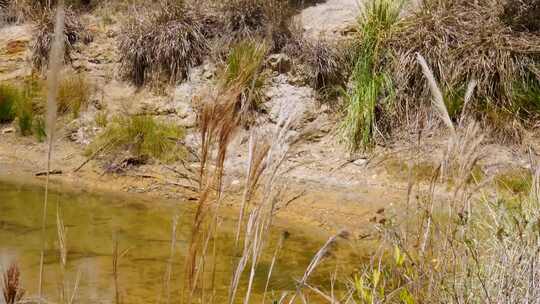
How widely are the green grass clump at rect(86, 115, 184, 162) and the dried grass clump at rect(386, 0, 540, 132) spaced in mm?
2210

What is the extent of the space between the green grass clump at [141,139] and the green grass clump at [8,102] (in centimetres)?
124

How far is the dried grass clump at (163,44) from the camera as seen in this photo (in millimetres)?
8094

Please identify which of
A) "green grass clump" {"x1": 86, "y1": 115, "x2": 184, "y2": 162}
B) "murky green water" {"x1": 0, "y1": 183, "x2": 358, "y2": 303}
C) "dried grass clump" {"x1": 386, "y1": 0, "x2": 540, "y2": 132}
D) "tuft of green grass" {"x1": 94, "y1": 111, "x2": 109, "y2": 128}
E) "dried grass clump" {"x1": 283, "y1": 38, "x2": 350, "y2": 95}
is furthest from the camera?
"tuft of green grass" {"x1": 94, "y1": 111, "x2": 109, "y2": 128}

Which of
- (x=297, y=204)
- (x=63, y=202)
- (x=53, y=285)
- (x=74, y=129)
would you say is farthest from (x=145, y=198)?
(x=53, y=285)

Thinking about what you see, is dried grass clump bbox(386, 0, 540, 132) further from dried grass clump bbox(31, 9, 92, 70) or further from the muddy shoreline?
dried grass clump bbox(31, 9, 92, 70)

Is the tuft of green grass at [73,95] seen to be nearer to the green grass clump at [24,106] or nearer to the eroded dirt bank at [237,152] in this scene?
the eroded dirt bank at [237,152]

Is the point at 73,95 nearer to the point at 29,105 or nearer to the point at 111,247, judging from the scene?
the point at 29,105

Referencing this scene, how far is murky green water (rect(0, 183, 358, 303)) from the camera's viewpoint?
14.0 feet

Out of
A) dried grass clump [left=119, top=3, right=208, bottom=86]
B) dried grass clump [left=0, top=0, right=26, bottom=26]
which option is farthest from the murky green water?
dried grass clump [left=0, top=0, right=26, bottom=26]

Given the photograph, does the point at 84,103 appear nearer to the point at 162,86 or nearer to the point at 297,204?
the point at 162,86

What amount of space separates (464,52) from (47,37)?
4.76 meters

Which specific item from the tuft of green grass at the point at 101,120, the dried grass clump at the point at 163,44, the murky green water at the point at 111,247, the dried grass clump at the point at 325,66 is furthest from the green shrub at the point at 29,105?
the dried grass clump at the point at 325,66

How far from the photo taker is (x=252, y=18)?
8.22m

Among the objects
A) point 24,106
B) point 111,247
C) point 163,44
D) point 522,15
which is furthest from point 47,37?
point 522,15
